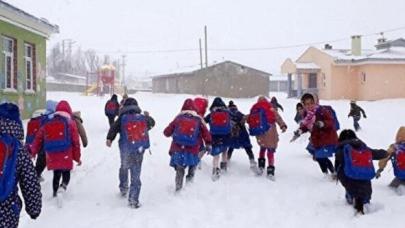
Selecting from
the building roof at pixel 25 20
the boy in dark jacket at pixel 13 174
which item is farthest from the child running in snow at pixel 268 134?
the building roof at pixel 25 20

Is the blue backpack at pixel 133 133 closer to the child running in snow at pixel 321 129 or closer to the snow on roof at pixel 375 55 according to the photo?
→ the child running in snow at pixel 321 129

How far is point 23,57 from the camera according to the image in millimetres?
17844

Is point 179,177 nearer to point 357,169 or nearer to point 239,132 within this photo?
point 239,132

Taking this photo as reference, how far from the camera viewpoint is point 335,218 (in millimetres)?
7062

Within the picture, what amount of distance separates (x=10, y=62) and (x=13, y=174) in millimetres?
13682

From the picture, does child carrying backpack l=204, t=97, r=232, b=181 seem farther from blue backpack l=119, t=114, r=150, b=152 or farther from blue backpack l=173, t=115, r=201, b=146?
blue backpack l=119, t=114, r=150, b=152

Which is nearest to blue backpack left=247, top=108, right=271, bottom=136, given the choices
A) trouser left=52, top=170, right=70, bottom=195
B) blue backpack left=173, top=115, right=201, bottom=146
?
blue backpack left=173, top=115, right=201, bottom=146

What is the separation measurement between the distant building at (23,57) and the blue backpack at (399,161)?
11.0 meters

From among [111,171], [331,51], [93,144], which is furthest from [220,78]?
[111,171]

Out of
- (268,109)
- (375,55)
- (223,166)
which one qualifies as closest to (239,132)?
(223,166)

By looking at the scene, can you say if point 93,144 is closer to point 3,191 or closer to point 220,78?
point 3,191

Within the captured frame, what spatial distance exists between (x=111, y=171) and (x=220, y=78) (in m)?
39.6

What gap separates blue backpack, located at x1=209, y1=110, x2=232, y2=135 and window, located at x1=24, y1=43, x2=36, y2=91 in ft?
35.0

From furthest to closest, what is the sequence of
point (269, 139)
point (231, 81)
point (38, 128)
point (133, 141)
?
point (231, 81), point (269, 139), point (38, 128), point (133, 141)
